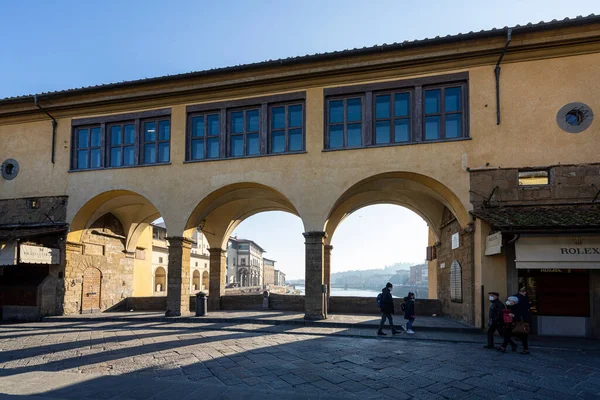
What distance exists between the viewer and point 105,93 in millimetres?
15578

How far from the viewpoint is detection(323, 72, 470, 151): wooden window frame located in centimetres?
1255

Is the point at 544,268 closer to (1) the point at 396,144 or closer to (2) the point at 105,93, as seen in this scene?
(1) the point at 396,144

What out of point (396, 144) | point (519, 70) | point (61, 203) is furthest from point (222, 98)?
point (519, 70)

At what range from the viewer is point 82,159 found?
632 inches

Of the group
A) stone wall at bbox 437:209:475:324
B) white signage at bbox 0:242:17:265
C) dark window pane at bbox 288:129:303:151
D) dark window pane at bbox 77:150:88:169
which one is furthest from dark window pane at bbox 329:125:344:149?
white signage at bbox 0:242:17:265

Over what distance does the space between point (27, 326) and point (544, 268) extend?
15.5m

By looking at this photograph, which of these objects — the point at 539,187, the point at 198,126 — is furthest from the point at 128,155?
the point at 539,187

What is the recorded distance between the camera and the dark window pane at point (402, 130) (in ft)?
42.8

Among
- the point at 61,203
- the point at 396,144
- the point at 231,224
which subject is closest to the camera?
the point at 396,144

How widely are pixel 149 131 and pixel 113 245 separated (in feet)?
20.2

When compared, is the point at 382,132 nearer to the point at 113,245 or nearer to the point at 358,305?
the point at 358,305

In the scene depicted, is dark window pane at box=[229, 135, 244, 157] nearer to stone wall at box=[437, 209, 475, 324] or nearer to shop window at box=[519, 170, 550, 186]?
stone wall at box=[437, 209, 475, 324]

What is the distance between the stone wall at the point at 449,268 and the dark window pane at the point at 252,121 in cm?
755

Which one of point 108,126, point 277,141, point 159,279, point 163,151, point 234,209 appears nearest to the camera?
point 277,141
